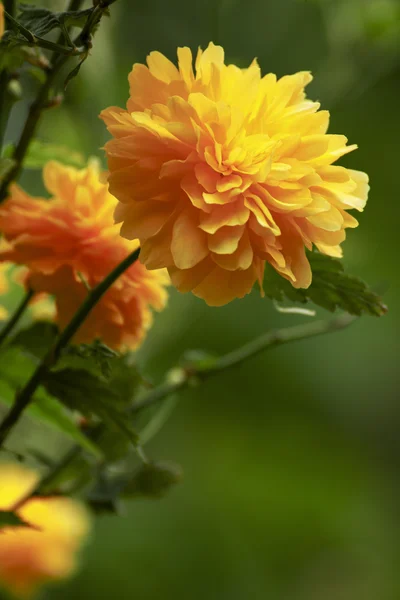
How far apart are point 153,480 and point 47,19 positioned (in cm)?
30

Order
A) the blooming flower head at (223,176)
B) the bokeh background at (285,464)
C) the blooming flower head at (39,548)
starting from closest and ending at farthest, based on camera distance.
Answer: the blooming flower head at (223,176) → the blooming flower head at (39,548) → the bokeh background at (285,464)

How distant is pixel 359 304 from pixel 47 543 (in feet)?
1.83

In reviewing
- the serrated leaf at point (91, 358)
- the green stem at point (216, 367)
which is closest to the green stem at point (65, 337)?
the serrated leaf at point (91, 358)

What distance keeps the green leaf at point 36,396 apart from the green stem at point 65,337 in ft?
0.19

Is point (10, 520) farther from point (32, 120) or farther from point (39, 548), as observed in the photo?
point (39, 548)

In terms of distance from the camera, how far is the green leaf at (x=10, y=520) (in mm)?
366

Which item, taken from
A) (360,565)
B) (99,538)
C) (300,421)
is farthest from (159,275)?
(360,565)

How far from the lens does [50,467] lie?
52 centimetres

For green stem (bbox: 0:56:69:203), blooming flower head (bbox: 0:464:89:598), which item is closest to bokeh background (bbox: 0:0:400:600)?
blooming flower head (bbox: 0:464:89:598)

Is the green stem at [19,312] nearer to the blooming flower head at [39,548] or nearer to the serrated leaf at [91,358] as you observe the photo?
→ the serrated leaf at [91,358]

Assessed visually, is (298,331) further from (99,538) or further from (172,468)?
(99,538)

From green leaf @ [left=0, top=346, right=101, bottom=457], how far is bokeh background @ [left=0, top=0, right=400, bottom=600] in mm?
1153

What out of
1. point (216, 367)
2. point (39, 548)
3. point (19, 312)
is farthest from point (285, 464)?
point (19, 312)

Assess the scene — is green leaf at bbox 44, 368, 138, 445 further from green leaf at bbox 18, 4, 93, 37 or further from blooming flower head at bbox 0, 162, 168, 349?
green leaf at bbox 18, 4, 93, 37
